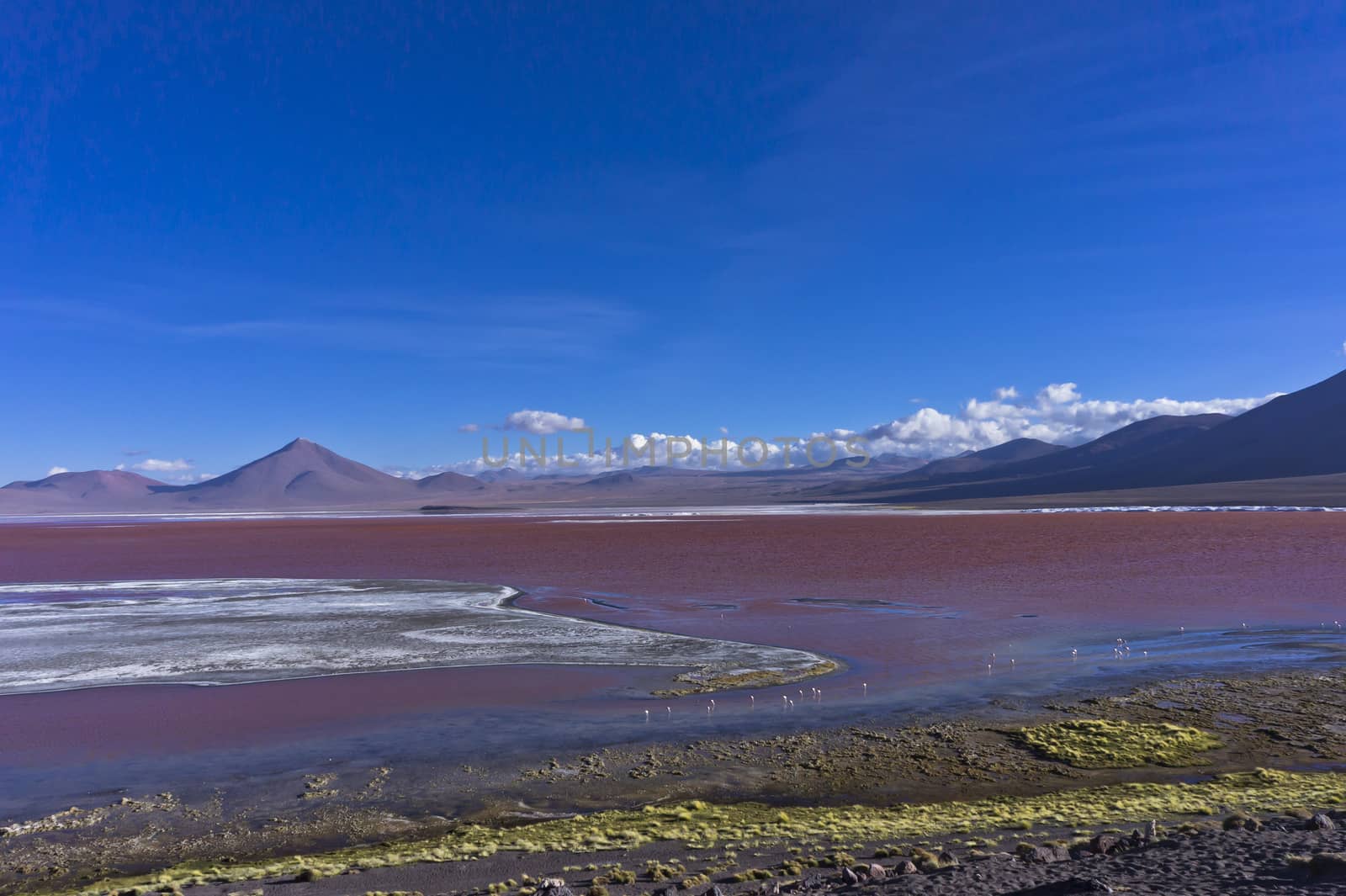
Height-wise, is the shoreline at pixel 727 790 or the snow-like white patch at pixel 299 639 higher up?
the snow-like white patch at pixel 299 639

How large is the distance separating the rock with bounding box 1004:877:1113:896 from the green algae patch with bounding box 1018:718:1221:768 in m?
5.56

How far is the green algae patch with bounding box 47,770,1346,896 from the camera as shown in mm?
9039

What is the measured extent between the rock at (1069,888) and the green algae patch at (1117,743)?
556 centimetres

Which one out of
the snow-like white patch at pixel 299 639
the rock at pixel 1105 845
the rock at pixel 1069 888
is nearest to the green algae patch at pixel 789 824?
the rock at pixel 1105 845

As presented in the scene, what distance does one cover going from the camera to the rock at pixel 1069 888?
264 inches

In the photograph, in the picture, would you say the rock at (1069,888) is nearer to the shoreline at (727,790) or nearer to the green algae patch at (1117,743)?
the shoreline at (727,790)

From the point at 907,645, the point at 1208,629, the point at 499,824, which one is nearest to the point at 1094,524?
the point at 1208,629

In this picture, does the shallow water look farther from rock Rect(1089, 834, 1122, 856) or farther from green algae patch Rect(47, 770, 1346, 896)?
rock Rect(1089, 834, 1122, 856)

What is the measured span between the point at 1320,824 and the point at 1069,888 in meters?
3.56

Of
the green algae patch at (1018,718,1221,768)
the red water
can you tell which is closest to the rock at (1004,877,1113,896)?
the green algae patch at (1018,718,1221,768)

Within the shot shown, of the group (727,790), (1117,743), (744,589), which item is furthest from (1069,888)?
(744,589)

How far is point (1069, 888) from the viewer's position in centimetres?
679

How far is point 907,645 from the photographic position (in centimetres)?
2103

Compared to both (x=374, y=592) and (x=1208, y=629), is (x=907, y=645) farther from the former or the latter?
(x=374, y=592)
